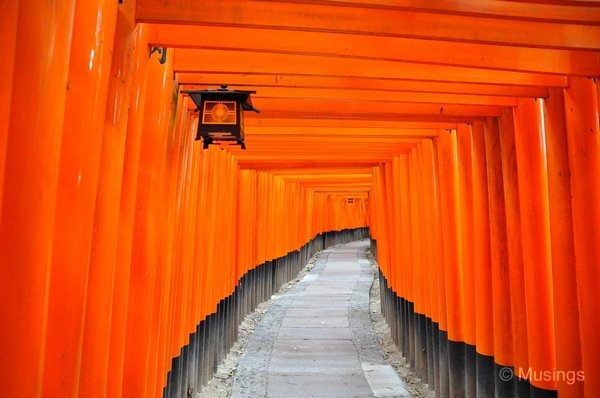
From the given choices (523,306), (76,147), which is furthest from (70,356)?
(523,306)

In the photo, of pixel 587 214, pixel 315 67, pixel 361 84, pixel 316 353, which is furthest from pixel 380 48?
pixel 316 353

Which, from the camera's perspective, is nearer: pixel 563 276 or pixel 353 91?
pixel 563 276

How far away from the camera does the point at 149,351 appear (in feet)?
9.52

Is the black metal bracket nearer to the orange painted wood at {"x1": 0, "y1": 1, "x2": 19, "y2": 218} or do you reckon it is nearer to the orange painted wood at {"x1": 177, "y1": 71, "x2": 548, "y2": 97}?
the orange painted wood at {"x1": 177, "y1": 71, "x2": 548, "y2": 97}

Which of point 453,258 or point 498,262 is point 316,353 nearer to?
point 453,258

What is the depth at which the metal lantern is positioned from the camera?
3.27 m

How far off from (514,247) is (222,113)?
2.54 m

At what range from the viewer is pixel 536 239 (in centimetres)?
336

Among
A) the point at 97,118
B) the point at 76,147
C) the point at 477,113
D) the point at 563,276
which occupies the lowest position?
the point at 563,276

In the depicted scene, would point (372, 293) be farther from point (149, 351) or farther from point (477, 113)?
point (149, 351)

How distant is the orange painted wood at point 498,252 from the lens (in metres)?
3.78

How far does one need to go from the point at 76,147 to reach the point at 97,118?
0.15 meters

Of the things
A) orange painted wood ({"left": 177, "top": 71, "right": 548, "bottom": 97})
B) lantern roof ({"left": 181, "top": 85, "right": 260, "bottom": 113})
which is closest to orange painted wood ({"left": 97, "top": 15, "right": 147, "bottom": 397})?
lantern roof ({"left": 181, "top": 85, "right": 260, "bottom": 113})

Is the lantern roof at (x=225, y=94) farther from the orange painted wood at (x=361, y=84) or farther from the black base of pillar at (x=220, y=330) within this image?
the black base of pillar at (x=220, y=330)
